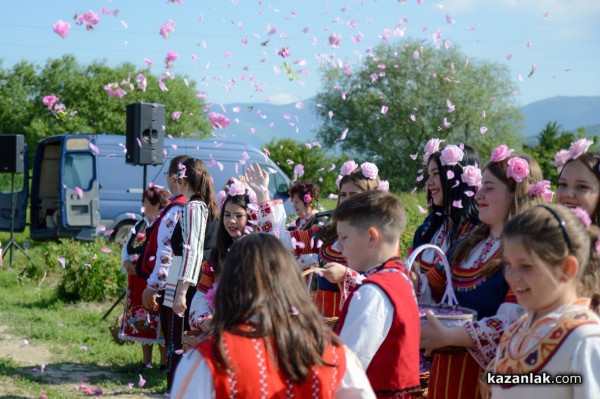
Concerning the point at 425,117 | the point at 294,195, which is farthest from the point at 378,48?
the point at 294,195

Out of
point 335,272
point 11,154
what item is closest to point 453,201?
point 335,272

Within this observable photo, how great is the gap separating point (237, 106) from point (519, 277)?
4.03m

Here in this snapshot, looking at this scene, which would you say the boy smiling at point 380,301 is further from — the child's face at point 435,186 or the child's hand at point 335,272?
the child's face at point 435,186

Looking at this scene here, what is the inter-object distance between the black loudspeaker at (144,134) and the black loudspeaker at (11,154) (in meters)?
7.21


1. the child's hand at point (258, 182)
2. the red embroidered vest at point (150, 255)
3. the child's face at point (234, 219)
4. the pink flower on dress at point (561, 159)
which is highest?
the pink flower on dress at point (561, 159)

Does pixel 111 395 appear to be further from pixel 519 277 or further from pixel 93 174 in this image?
pixel 93 174

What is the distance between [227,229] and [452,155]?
5.27 feet

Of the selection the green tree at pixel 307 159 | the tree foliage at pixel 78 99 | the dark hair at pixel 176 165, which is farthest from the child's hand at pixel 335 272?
the tree foliage at pixel 78 99

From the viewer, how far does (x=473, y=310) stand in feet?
Result: 10.1

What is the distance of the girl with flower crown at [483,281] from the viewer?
2988mm

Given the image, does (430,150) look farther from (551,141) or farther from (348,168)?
(551,141)

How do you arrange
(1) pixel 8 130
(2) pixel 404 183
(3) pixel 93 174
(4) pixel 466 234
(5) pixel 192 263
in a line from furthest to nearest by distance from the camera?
1. (1) pixel 8 130
2. (2) pixel 404 183
3. (3) pixel 93 174
4. (5) pixel 192 263
5. (4) pixel 466 234

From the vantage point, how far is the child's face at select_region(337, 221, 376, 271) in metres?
2.77

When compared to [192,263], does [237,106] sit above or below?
above
